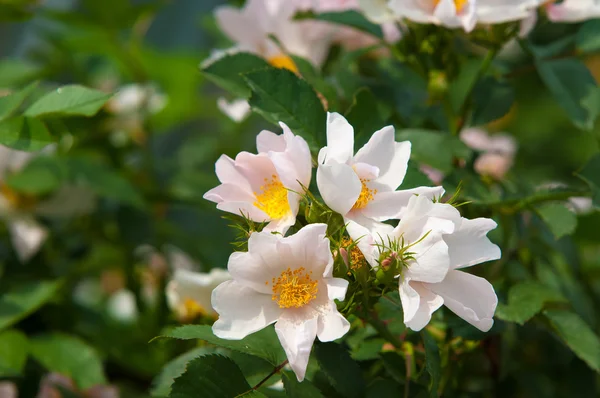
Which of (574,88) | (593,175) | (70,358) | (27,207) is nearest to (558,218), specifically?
(593,175)

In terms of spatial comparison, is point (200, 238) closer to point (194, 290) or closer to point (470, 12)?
point (194, 290)

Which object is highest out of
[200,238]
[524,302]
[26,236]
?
[524,302]

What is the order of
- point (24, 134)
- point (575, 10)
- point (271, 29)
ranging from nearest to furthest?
point (24, 134) → point (575, 10) → point (271, 29)

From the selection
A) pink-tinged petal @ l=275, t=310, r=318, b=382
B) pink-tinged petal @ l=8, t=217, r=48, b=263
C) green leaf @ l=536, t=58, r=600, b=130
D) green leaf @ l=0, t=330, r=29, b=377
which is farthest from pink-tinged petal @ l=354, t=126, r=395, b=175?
pink-tinged petal @ l=8, t=217, r=48, b=263

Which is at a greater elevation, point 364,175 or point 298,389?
point 364,175

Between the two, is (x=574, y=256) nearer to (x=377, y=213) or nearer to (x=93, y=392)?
(x=377, y=213)

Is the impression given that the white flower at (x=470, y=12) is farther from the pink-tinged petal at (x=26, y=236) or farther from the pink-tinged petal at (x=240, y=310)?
the pink-tinged petal at (x=26, y=236)

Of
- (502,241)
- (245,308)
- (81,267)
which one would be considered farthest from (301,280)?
(81,267)
